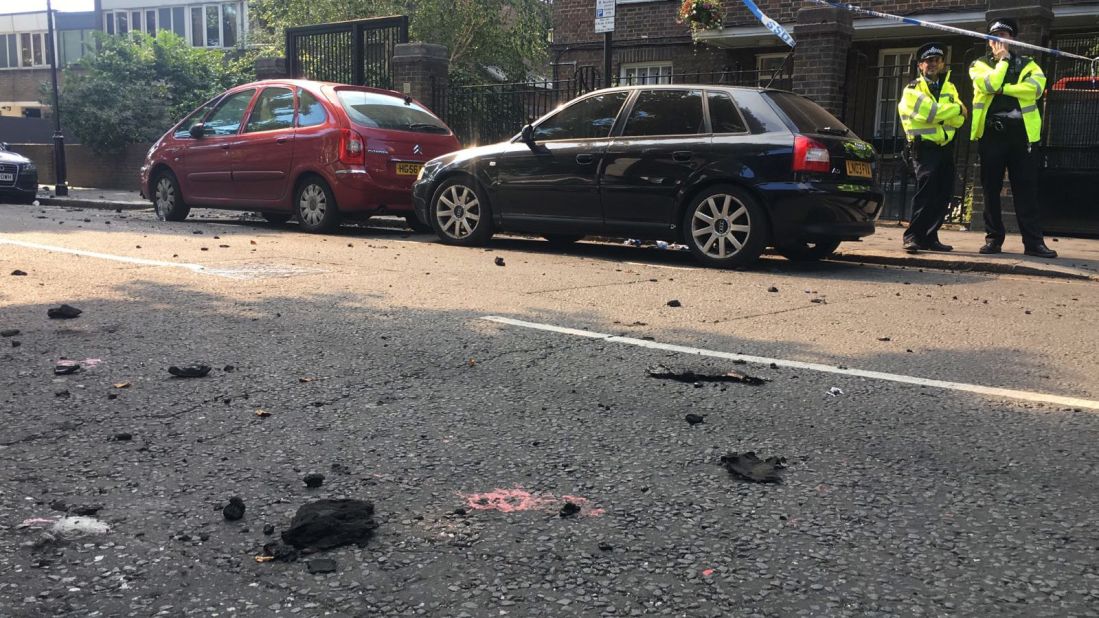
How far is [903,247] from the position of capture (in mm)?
10422

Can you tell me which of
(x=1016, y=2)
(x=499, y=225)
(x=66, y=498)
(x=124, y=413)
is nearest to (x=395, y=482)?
(x=66, y=498)

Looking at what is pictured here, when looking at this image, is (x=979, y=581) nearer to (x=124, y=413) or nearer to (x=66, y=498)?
(x=66, y=498)

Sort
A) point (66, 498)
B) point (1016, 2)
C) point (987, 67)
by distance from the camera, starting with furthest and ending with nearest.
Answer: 1. point (1016, 2)
2. point (987, 67)
3. point (66, 498)

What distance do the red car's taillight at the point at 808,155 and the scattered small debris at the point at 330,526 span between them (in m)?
6.51

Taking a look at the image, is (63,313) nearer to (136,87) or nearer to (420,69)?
(420,69)

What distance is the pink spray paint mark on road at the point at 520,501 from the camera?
296cm

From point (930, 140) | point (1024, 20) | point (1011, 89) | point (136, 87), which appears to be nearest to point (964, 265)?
point (930, 140)

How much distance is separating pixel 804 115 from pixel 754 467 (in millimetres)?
6287

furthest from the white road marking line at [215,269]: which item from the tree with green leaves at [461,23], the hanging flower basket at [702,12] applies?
the tree with green leaves at [461,23]

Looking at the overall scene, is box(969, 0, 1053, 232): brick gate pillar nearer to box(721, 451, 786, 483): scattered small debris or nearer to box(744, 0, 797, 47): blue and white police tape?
box(744, 0, 797, 47): blue and white police tape

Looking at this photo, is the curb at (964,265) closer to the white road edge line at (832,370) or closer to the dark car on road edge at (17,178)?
the white road edge line at (832,370)

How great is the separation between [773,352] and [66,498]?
3495 millimetres

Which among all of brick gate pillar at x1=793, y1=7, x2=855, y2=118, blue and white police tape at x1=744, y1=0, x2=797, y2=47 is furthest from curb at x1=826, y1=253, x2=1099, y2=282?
brick gate pillar at x1=793, y1=7, x2=855, y2=118

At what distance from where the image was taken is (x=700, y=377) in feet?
15.1
